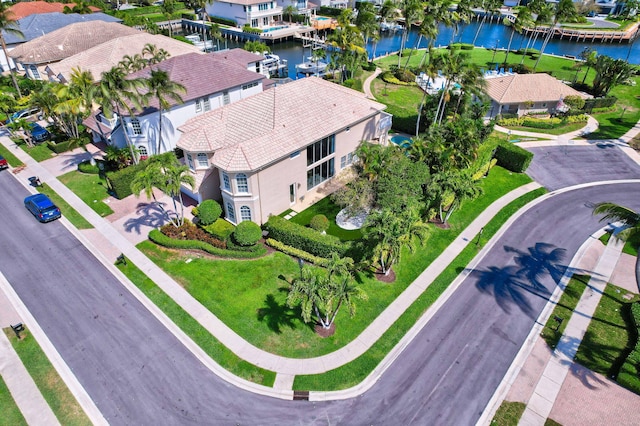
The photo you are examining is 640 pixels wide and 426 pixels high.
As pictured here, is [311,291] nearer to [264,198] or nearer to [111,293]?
[264,198]

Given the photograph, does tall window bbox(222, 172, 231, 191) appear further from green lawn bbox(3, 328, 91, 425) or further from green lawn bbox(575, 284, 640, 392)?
green lawn bbox(575, 284, 640, 392)

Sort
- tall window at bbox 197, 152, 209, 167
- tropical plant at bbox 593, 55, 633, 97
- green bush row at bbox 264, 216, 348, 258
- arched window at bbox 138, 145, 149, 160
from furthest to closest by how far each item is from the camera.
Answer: tropical plant at bbox 593, 55, 633, 97 → arched window at bbox 138, 145, 149, 160 → tall window at bbox 197, 152, 209, 167 → green bush row at bbox 264, 216, 348, 258

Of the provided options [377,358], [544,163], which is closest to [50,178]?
[377,358]

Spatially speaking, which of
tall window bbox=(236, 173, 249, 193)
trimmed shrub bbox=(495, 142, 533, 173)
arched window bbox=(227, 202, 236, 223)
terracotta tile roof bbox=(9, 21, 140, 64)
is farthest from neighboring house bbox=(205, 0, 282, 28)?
tall window bbox=(236, 173, 249, 193)

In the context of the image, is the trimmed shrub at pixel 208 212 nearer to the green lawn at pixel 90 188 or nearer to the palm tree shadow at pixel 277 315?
the palm tree shadow at pixel 277 315

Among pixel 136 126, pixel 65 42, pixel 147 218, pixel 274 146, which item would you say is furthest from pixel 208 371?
pixel 65 42

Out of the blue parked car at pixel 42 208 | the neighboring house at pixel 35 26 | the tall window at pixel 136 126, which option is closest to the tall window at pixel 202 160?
the tall window at pixel 136 126
